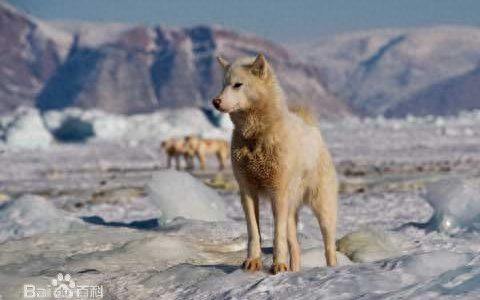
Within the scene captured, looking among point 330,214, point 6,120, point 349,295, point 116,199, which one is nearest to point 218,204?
point 330,214

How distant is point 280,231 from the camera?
583cm

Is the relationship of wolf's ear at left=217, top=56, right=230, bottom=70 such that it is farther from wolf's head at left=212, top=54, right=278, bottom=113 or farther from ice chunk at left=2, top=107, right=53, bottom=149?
ice chunk at left=2, top=107, right=53, bottom=149

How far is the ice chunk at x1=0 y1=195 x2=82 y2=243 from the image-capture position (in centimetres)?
1017

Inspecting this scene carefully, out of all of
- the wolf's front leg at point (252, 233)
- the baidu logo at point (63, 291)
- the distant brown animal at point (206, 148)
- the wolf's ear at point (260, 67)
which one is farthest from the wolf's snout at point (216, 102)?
the distant brown animal at point (206, 148)

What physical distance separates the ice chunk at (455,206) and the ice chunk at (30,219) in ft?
15.0

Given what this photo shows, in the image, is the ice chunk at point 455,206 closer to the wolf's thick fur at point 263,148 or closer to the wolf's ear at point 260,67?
the wolf's thick fur at point 263,148

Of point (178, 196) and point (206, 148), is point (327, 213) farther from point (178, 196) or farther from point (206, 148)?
point (206, 148)

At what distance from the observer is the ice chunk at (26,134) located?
65.5m

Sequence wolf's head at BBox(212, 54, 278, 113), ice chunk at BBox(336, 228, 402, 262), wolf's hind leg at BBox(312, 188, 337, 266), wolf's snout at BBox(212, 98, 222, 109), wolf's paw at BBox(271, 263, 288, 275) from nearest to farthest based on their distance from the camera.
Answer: wolf's snout at BBox(212, 98, 222, 109) < wolf's head at BBox(212, 54, 278, 113) < wolf's paw at BBox(271, 263, 288, 275) < wolf's hind leg at BBox(312, 188, 337, 266) < ice chunk at BBox(336, 228, 402, 262)

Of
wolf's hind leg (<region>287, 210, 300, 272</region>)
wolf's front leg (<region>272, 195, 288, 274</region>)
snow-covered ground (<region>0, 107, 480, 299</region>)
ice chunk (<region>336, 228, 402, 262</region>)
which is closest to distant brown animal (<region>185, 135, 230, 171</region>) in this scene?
snow-covered ground (<region>0, 107, 480, 299</region>)

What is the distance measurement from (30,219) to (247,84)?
5898 mm

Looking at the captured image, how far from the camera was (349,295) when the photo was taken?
4.96m

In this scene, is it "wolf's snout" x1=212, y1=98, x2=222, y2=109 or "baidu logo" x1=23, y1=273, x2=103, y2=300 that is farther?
"baidu logo" x1=23, y1=273, x2=103, y2=300

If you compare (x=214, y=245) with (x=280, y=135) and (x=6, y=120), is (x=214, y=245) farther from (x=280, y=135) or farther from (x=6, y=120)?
(x=6, y=120)
